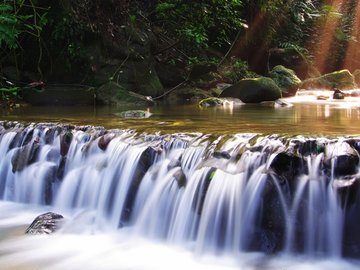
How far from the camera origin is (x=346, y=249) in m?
4.23

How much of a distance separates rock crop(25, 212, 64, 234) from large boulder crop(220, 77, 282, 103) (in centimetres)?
765

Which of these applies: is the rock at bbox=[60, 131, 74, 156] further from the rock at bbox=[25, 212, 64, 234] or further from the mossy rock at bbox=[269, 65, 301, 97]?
the mossy rock at bbox=[269, 65, 301, 97]

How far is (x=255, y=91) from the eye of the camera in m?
A: 12.1

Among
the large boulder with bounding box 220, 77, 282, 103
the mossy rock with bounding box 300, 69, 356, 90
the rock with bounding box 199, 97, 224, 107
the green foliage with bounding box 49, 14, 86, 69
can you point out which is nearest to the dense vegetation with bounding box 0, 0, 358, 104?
the green foliage with bounding box 49, 14, 86, 69

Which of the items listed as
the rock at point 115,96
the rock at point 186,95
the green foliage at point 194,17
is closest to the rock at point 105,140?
the rock at point 115,96

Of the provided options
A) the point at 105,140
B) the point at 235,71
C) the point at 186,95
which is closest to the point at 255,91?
the point at 186,95

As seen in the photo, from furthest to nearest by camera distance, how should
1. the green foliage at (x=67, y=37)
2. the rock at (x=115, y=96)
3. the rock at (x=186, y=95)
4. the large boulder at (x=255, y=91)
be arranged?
the rock at (x=186, y=95) → the large boulder at (x=255, y=91) → the green foliage at (x=67, y=37) → the rock at (x=115, y=96)

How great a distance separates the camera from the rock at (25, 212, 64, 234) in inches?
196

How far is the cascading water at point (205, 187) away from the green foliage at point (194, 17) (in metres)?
8.85

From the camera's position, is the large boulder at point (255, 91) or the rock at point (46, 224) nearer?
the rock at point (46, 224)

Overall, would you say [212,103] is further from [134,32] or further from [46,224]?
[46,224]

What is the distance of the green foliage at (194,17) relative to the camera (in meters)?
14.6

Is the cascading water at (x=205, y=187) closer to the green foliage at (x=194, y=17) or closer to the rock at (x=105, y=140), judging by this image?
the rock at (x=105, y=140)

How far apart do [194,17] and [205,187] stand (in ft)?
35.9
